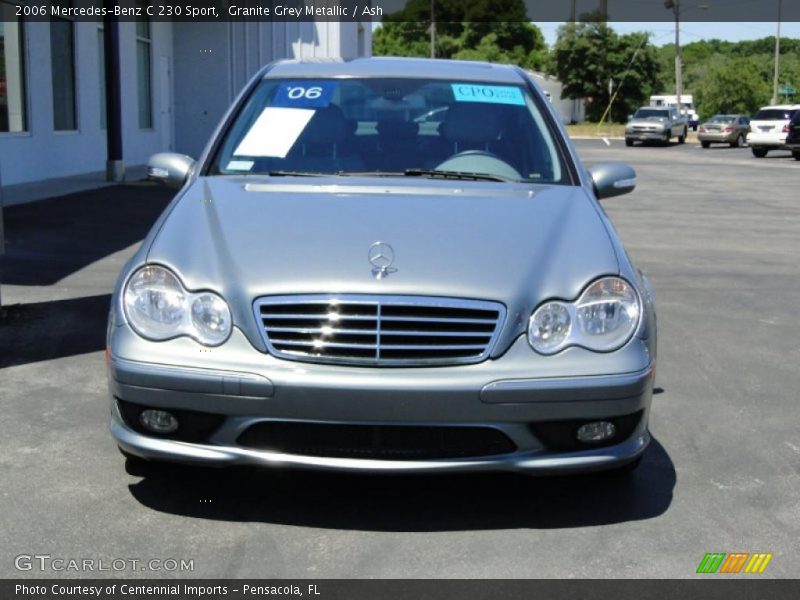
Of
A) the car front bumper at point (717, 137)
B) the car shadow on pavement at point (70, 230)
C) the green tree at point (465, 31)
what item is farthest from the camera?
the green tree at point (465, 31)

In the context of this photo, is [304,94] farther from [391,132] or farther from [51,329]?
[51,329]

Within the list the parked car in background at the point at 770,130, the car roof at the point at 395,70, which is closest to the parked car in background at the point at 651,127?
the parked car in background at the point at 770,130

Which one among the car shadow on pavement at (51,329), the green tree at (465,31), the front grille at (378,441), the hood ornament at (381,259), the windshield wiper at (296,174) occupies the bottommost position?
the car shadow on pavement at (51,329)

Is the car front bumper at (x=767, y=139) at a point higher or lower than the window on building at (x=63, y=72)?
lower

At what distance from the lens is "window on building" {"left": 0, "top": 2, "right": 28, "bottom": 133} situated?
1541 centimetres

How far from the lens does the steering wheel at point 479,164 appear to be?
4.60m

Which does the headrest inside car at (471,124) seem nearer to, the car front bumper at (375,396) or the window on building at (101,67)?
the car front bumper at (375,396)

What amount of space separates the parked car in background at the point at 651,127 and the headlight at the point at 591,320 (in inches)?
1739

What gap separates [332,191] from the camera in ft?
13.6

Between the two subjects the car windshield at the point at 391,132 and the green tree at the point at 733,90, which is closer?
the car windshield at the point at 391,132

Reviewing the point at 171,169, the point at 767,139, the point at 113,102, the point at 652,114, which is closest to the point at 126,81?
the point at 113,102

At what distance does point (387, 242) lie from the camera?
3.63 m

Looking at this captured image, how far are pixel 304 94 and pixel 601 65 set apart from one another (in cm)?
6860
